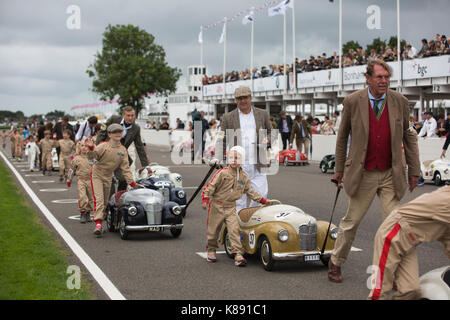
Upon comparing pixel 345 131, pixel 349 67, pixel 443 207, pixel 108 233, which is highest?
pixel 349 67

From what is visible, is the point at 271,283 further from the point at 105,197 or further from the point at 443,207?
the point at 105,197

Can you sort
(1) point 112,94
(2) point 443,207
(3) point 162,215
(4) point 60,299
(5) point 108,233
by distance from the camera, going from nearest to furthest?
1. (2) point 443,207
2. (4) point 60,299
3. (3) point 162,215
4. (5) point 108,233
5. (1) point 112,94

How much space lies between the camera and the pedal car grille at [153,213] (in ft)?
32.4

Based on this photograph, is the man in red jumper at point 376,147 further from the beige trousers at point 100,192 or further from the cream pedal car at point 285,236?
the beige trousers at point 100,192

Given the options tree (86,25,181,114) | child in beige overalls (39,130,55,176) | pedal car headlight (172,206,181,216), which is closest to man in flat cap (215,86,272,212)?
pedal car headlight (172,206,181,216)

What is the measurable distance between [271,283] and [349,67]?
30.8 m

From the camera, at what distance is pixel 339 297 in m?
6.26

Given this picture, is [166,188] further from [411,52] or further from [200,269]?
[411,52]

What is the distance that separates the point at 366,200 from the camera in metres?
6.68

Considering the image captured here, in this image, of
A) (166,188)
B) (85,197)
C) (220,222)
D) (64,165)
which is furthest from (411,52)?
(220,222)

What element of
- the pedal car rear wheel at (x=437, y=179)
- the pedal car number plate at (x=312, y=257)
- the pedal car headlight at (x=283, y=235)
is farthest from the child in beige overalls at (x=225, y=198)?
the pedal car rear wheel at (x=437, y=179)

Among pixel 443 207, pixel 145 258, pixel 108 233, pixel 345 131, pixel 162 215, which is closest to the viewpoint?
pixel 443 207

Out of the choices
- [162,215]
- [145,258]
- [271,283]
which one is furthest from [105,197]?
[271,283]

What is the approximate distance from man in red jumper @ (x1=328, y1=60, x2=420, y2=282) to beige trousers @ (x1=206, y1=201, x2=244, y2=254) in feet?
5.64
